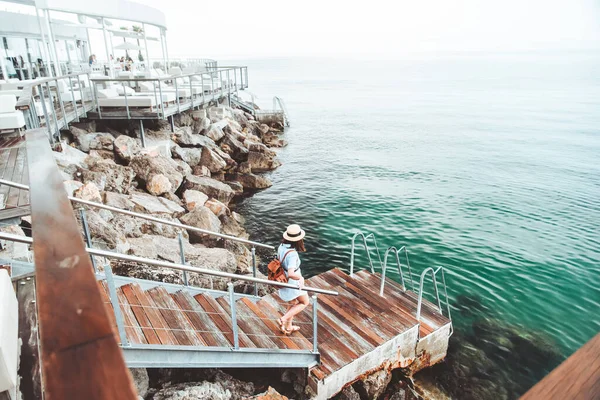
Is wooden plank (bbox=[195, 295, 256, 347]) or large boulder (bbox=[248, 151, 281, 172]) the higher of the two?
wooden plank (bbox=[195, 295, 256, 347])

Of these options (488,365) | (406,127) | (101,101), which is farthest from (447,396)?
(406,127)

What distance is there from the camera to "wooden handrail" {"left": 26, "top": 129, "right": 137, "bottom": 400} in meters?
0.73

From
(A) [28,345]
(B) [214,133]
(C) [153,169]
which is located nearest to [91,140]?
(C) [153,169]

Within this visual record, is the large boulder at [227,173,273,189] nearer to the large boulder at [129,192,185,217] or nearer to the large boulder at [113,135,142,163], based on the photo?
the large boulder at [113,135,142,163]

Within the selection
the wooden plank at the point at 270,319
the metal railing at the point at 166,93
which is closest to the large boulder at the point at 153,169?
the metal railing at the point at 166,93

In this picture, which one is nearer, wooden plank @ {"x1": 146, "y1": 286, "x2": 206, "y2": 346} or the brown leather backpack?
wooden plank @ {"x1": 146, "y1": 286, "x2": 206, "y2": 346}

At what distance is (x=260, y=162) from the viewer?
22.1 meters

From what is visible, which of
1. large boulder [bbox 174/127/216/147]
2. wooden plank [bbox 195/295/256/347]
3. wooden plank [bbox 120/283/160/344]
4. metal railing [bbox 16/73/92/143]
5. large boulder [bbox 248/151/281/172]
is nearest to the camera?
wooden plank [bbox 120/283/160/344]

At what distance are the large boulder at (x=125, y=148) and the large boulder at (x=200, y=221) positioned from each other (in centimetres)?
393

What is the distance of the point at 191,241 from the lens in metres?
11.4

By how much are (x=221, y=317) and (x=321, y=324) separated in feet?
6.47

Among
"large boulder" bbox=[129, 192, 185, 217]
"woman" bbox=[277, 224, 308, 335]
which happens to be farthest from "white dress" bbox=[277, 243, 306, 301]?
"large boulder" bbox=[129, 192, 185, 217]

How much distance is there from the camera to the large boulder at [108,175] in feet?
35.8

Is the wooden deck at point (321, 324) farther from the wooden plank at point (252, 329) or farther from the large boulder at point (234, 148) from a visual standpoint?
the large boulder at point (234, 148)
